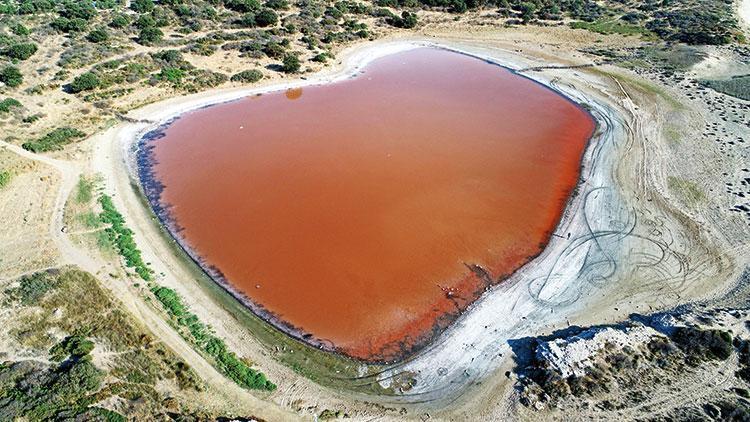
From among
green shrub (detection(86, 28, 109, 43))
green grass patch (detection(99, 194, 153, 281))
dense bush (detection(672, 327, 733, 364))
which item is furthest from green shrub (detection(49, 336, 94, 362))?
green shrub (detection(86, 28, 109, 43))

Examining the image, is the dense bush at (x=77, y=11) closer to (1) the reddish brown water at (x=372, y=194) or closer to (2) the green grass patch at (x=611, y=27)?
(1) the reddish brown water at (x=372, y=194)

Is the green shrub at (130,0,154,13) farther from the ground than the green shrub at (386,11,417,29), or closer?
farther from the ground

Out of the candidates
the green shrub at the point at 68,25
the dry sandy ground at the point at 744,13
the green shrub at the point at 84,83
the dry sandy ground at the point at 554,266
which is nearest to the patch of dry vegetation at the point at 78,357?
the dry sandy ground at the point at 554,266

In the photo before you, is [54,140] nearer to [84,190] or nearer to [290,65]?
[84,190]

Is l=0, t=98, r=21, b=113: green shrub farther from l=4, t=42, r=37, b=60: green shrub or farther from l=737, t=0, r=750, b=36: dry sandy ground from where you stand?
l=737, t=0, r=750, b=36: dry sandy ground

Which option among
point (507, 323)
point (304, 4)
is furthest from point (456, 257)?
point (304, 4)

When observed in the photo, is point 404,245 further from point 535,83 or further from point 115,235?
point 535,83
